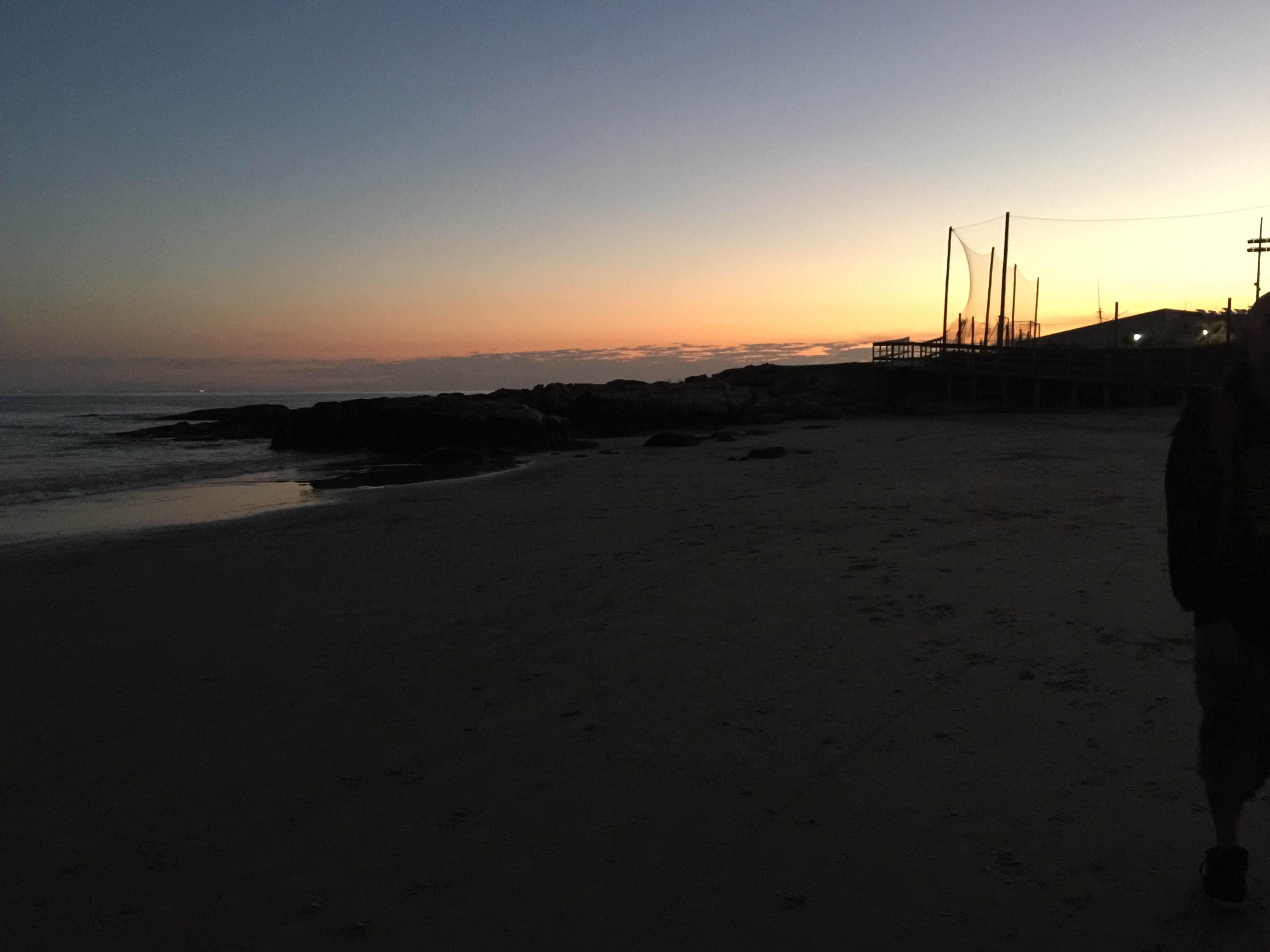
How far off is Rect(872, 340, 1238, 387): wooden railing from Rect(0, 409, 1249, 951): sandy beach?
1026 inches

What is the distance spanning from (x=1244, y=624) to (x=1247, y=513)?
33cm

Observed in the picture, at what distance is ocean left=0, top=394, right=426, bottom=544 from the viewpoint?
13.4 m

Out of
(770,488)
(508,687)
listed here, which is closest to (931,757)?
(508,687)

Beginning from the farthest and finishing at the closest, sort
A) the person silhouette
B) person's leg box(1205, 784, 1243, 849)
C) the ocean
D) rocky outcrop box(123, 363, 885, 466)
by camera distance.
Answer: rocky outcrop box(123, 363, 885, 466), the ocean, person's leg box(1205, 784, 1243, 849), the person silhouette

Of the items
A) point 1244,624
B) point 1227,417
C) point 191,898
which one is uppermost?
point 1227,417

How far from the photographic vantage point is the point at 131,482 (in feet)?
64.8

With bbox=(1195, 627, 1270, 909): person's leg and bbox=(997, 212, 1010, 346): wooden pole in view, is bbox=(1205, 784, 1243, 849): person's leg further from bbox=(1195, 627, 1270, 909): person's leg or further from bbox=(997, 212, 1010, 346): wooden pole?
bbox=(997, 212, 1010, 346): wooden pole

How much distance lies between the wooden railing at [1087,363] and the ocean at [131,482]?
26.7 m

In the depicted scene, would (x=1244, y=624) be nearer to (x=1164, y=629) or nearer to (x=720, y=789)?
(x=720, y=789)

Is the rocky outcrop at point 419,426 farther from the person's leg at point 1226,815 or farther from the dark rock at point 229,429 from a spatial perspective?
the person's leg at point 1226,815

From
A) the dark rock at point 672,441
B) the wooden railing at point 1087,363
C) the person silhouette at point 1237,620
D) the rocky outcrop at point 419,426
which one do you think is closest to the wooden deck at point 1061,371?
the wooden railing at point 1087,363

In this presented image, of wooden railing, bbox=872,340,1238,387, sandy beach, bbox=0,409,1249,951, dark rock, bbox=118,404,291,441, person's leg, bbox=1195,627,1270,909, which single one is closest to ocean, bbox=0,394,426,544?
dark rock, bbox=118,404,291,441

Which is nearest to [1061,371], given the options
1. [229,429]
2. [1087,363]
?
[1087,363]

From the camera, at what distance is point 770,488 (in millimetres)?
13273
